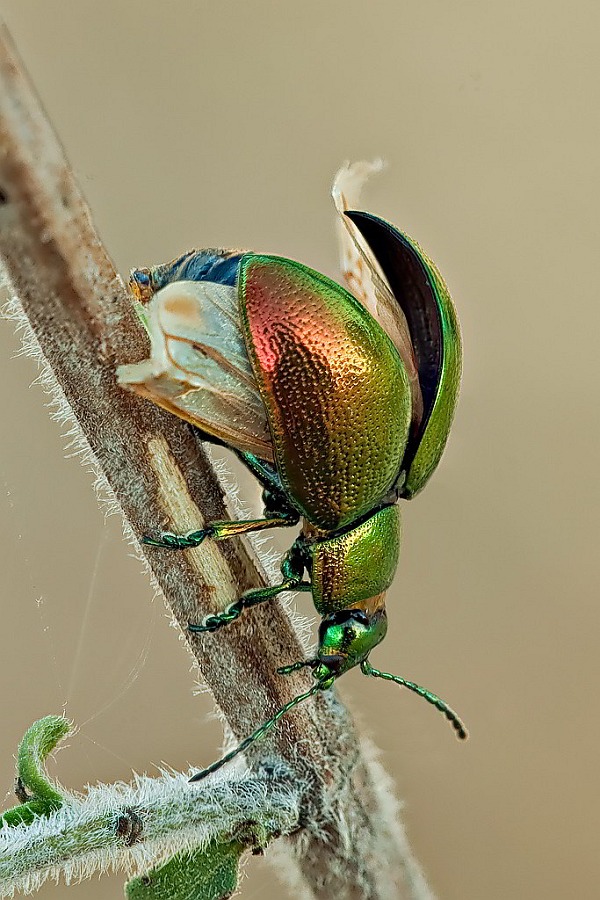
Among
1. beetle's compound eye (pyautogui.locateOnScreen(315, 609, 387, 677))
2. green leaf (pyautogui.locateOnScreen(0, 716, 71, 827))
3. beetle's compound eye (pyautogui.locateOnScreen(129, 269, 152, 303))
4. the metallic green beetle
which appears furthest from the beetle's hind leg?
beetle's compound eye (pyautogui.locateOnScreen(129, 269, 152, 303))

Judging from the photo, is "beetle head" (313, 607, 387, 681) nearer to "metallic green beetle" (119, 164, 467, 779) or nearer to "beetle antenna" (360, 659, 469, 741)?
"metallic green beetle" (119, 164, 467, 779)

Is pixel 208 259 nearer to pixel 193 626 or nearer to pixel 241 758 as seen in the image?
pixel 193 626

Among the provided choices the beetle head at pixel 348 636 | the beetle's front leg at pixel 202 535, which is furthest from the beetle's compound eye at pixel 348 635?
the beetle's front leg at pixel 202 535

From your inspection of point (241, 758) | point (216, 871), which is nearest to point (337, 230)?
point (241, 758)

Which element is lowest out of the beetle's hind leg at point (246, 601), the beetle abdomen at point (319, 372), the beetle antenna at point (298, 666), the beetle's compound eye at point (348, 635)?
the beetle's compound eye at point (348, 635)

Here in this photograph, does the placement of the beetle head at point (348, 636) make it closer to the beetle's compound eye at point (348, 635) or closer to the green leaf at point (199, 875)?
the beetle's compound eye at point (348, 635)

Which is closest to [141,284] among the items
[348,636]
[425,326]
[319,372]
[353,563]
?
[319,372]
